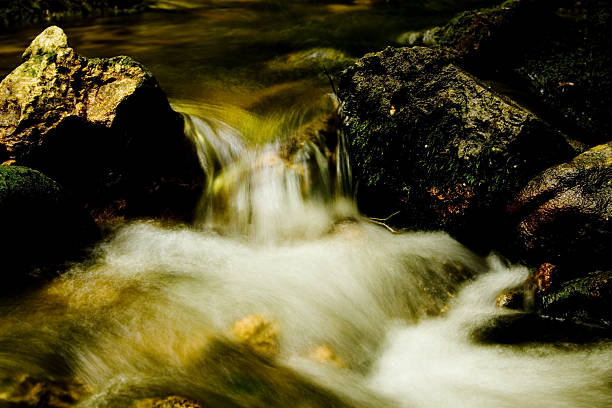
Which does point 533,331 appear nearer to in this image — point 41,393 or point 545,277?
point 545,277

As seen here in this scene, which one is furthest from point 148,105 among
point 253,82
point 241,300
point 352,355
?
point 352,355

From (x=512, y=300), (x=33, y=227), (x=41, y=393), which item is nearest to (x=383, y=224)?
(x=512, y=300)

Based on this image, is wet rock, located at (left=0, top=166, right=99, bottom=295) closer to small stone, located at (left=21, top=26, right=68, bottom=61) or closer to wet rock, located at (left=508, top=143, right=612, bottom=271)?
small stone, located at (left=21, top=26, right=68, bottom=61)

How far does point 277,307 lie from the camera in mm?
3658

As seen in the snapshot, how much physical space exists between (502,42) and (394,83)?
283 centimetres

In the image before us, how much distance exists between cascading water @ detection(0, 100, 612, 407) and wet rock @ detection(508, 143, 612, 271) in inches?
15.5

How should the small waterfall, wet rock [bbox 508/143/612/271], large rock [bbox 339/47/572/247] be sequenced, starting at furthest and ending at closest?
the small waterfall
large rock [bbox 339/47/572/247]
wet rock [bbox 508/143/612/271]

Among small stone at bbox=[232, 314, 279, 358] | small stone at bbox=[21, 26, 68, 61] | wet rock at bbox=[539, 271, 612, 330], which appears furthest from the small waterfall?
wet rock at bbox=[539, 271, 612, 330]

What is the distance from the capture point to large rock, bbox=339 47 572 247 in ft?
13.5

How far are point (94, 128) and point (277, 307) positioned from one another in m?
2.47

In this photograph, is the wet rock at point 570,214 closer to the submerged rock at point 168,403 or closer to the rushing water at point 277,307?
the rushing water at point 277,307

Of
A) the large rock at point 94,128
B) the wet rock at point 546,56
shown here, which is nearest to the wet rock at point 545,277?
the wet rock at point 546,56

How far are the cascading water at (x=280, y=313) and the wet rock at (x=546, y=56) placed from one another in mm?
2898

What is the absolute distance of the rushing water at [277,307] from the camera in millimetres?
2652
